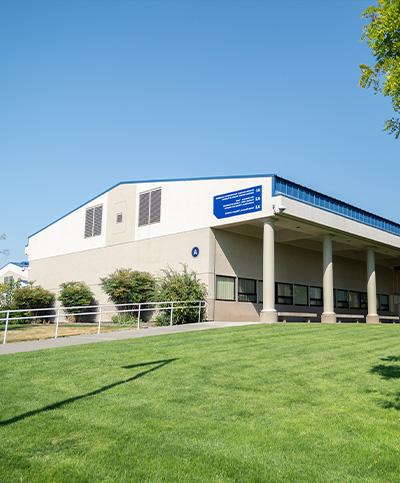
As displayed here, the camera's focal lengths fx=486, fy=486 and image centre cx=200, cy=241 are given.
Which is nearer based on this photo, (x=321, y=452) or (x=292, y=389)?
(x=321, y=452)

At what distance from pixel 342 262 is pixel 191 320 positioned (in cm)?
1662

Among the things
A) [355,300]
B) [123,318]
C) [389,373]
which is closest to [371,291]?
[355,300]

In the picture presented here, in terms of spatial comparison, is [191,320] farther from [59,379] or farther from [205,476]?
[205,476]

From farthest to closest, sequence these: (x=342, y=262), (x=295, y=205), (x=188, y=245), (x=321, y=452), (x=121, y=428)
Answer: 1. (x=342, y=262)
2. (x=188, y=245)
3. (x=295, y=205)
4. (x=121, y=428)
5. (x=321, y=452)

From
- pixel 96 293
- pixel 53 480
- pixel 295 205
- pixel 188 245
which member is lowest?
pixel 53 480

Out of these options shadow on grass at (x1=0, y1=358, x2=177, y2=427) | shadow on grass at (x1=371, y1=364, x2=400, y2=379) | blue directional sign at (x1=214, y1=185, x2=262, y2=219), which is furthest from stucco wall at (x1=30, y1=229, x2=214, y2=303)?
shadow on grass at (x1=371, y1=364, x2=400, y2=379)

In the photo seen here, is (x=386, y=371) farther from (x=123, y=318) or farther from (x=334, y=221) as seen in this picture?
(x=123, y=318)

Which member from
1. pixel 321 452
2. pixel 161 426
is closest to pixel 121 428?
pixel 161 426

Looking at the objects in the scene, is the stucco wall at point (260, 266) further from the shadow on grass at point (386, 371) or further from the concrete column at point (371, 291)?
the shadow on grass at point (386, 371)

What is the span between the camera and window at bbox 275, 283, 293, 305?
28625mm

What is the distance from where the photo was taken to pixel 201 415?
263 inches

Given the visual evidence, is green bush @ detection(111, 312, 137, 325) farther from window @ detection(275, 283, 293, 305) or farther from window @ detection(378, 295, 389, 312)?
window @ detection(378, 295, 389, 312)

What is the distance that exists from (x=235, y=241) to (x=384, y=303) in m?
20.2

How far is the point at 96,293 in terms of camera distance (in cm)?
3080
